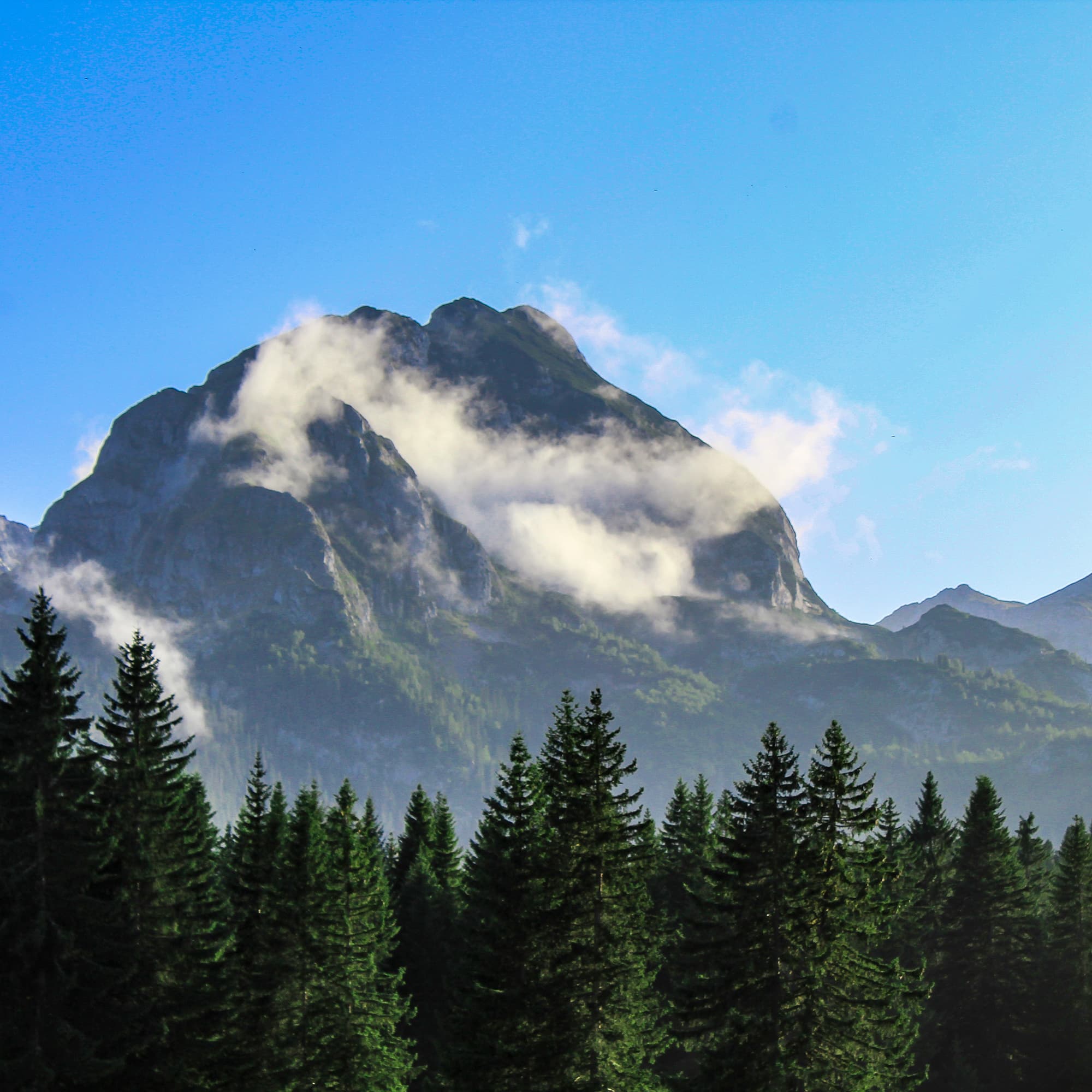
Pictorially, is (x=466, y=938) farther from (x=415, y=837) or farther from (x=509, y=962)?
(x=415, y=837)

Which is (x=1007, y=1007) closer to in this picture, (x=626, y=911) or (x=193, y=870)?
(x=626, y=911)

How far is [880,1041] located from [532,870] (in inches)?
463

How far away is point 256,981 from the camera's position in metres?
40.0

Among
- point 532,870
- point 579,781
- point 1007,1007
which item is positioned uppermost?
point 579,781

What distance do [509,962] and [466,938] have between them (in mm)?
3527

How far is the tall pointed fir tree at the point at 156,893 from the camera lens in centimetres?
3500

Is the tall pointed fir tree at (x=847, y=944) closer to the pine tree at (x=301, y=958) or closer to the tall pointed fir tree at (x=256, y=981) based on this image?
the pine tree at (x=301, y=958)

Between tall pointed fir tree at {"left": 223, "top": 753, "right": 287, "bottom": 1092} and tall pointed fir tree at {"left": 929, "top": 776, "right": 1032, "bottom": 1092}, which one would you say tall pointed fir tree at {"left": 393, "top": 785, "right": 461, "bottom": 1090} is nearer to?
tall pointed fir tree at {"left": 223, "top": 753, "right": 287, "bottom": 1092}

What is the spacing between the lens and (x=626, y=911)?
3538cm

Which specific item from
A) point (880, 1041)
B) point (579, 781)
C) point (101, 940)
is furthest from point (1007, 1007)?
point (101, 940)

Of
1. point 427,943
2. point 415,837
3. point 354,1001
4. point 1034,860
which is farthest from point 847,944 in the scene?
point 1034,860

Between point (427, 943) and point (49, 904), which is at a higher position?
point (49, 904)

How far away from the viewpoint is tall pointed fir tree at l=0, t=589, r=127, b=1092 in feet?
104

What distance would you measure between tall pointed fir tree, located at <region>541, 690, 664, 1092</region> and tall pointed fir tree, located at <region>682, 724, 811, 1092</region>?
183cm
